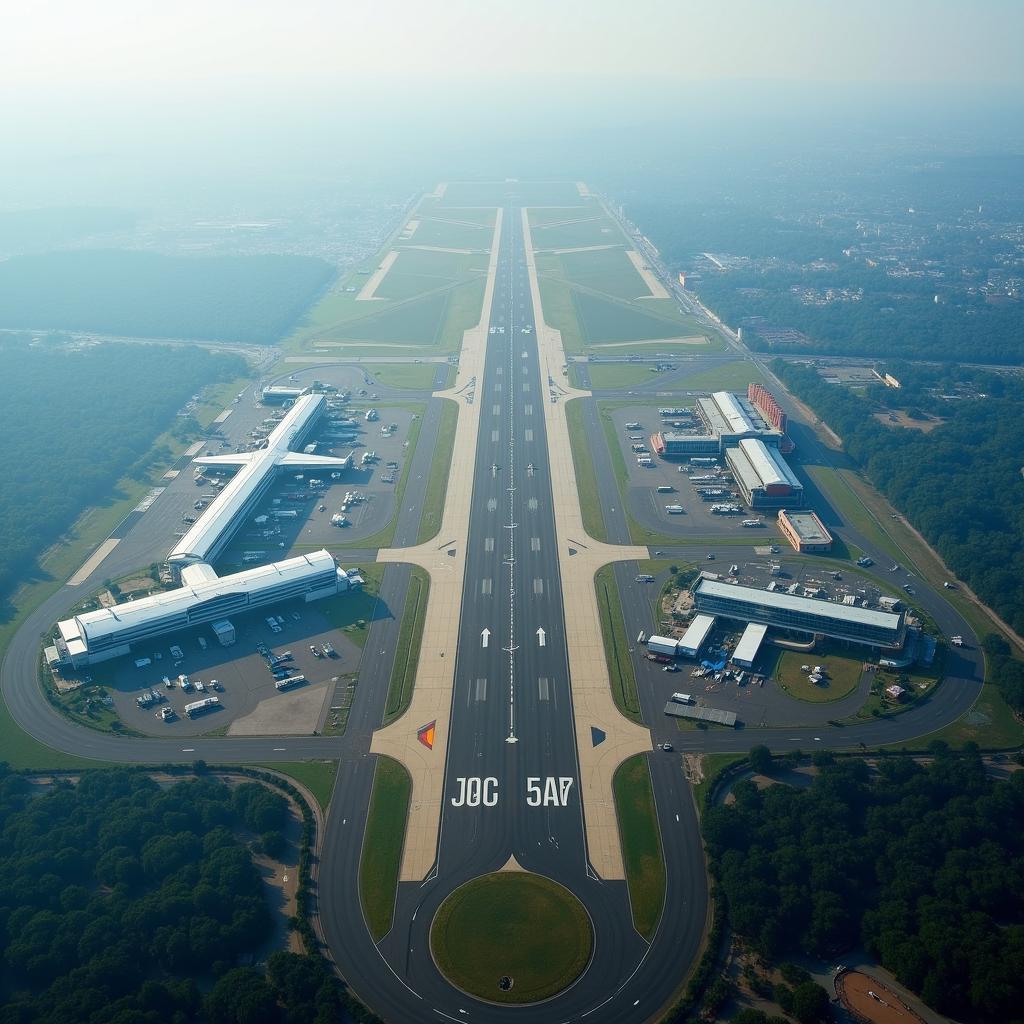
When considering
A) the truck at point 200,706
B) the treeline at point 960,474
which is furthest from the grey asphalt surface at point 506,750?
the treeline at point 960,474

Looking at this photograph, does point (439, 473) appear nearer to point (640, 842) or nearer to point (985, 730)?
point (640, 842)

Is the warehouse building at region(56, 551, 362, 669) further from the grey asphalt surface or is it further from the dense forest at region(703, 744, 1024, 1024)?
the dense forest at region(703, 744, 1024, 1024)

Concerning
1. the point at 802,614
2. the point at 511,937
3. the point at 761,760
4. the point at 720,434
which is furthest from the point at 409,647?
the point at 720,434

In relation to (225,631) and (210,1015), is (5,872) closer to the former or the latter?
(210,1015)

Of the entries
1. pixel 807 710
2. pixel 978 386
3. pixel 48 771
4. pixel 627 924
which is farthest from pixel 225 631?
pixel 978 386

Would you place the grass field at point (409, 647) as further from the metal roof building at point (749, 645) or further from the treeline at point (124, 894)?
the metal roof building at point (749, 645)

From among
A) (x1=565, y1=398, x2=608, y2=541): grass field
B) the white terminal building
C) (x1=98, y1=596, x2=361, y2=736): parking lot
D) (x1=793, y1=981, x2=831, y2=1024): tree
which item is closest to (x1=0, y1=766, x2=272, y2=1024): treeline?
(x1=98, y1=596, x2=361, y2=736): parking lot
